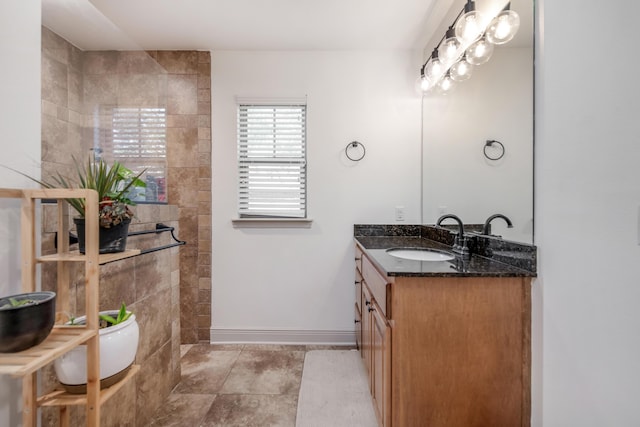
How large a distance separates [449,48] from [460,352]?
175cm

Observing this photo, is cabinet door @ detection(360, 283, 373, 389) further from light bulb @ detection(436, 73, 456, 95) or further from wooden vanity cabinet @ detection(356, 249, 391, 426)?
light bulb @ detection(436, 73, 456, 95)

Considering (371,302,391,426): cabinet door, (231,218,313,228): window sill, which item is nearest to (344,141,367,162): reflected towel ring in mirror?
(231,218,313,228): window sill

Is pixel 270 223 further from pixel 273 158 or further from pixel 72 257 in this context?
pixel 72 257

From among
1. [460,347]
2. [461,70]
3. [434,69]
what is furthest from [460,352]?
[434,69]

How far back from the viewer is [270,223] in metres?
2.45

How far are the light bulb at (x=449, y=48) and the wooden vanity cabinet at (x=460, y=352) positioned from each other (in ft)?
4.69

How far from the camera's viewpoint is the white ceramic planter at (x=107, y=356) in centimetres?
92

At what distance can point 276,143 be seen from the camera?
2441mm

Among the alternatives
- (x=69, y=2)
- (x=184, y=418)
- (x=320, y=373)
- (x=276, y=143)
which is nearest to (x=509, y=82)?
(x=276, y=143)

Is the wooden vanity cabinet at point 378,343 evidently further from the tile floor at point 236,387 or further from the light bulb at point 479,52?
the light bulb at point 479,52

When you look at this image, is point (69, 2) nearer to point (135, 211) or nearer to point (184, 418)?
point (135, 211)

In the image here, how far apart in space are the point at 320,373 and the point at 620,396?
5.20 feet

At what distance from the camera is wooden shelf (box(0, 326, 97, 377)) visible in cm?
68

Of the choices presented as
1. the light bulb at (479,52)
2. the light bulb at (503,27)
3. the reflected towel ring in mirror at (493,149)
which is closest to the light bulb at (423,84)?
the light bulb at (479,52)
